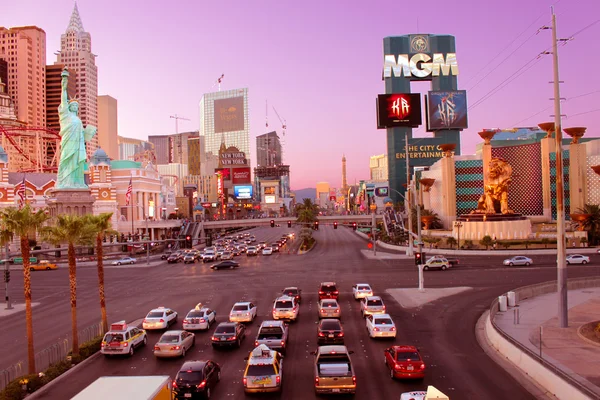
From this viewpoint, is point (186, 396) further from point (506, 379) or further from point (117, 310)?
point (117, 310)

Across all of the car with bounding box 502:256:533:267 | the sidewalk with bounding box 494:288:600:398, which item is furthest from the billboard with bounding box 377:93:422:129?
the sidewalk with bounding box 494:288:600:398

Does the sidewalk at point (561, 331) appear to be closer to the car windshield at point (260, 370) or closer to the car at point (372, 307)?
the car at point (372, 307)

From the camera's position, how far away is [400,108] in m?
149

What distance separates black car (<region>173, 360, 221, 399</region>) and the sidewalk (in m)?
11.9

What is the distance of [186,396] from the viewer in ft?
52.3

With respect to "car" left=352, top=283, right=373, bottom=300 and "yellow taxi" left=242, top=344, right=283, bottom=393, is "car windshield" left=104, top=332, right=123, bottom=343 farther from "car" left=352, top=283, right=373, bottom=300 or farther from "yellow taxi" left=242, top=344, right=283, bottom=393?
"car" left=352, top=283, right=373, bottom=300

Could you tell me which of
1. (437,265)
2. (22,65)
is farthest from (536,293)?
(22,65)

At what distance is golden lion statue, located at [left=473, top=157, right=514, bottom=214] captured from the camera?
247ft

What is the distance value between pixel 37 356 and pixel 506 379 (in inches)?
772

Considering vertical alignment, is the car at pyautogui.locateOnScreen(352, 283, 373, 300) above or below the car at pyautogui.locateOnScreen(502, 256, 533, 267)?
above

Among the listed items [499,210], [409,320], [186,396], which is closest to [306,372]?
[186,396]

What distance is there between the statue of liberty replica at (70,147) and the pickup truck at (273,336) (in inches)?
3183

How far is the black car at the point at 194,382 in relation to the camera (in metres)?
16.0

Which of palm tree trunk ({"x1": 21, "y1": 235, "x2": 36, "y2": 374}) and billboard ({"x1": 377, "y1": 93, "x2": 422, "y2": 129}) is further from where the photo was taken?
billboard ({"x1": 377, "y1": 93, "x2": 422, "y2": 129})
